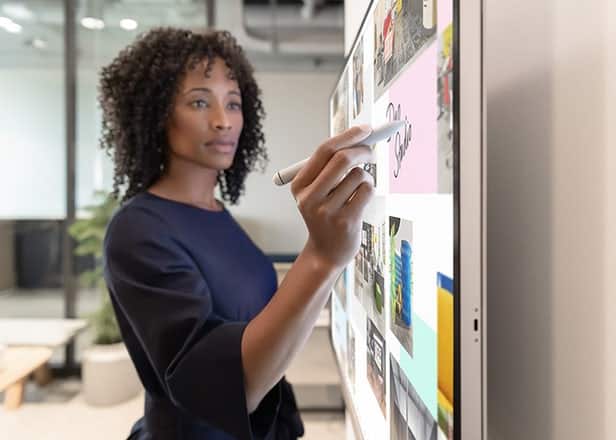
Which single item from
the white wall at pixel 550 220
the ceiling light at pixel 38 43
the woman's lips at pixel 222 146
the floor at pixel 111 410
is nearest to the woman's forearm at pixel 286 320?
the white wall at pixel 550 220

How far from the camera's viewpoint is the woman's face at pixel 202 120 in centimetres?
95

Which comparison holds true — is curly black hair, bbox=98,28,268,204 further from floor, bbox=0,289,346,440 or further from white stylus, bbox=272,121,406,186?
floor, bbox=0,289,346,440

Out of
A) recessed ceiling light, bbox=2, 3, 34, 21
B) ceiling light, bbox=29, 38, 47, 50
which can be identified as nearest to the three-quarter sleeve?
ceiling light, bbox=29, 38, 47, 50

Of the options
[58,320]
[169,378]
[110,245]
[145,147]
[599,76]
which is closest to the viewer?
[599,76]

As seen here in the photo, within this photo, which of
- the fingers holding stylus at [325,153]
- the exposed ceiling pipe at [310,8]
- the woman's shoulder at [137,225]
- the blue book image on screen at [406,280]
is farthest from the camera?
the exposed ceiling pipe at [310,8]

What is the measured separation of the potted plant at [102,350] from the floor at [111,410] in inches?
3.5

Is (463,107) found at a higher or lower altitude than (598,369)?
higher

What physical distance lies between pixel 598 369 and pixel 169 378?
571 mm

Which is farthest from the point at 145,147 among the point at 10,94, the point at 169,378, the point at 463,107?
the point at 10,94

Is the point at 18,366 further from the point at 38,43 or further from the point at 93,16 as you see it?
the point at 93,16

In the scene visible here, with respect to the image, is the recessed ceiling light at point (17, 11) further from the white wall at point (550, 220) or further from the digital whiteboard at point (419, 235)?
the white wall at point (550, 220)

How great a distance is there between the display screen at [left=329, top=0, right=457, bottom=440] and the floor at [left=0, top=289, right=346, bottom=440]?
1795 mm

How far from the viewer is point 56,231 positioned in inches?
134

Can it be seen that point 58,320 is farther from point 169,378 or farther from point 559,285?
point 559,285
